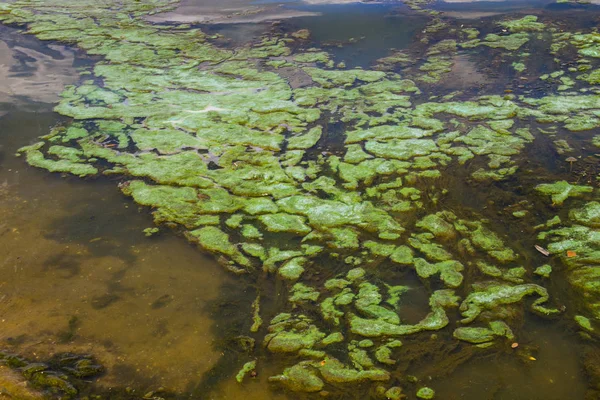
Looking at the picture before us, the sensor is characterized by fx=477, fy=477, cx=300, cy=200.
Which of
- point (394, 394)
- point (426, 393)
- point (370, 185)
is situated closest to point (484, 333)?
point (426, 393)

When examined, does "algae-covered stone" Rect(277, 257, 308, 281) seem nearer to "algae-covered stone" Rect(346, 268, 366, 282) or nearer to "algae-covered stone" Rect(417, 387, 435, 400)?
"algae-covered stone" Rect(346, 268, 366, 282)

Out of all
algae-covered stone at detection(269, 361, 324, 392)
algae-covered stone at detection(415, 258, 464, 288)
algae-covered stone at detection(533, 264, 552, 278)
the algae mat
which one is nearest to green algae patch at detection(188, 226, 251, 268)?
the algae mat

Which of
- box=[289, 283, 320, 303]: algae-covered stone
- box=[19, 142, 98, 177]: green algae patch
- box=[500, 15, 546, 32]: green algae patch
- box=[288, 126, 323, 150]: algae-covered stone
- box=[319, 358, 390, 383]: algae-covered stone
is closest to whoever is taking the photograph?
box=[319, 358, 390, 383]: algae-covered stone

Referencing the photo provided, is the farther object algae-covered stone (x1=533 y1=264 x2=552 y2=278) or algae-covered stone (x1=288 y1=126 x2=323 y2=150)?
algae-covered stone (x1=288 y1=126 x2=323 y2=150)

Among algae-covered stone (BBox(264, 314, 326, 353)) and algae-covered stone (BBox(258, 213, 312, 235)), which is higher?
algae-covered stone (BBox(258, 213, 312, 235))

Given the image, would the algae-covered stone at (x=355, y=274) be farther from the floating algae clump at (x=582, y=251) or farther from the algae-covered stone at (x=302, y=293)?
the floating algae clump at (x=582, y=251)

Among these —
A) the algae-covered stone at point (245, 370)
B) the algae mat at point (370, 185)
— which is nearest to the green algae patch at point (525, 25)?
the algae mat at point (370, 185)

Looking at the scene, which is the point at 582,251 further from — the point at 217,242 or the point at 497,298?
the point at 217,242

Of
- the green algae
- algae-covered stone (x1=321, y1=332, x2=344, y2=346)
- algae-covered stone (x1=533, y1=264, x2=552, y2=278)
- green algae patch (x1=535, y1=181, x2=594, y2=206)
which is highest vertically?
green algae patch (x1=535, y1=181, x2=594, y2=206)

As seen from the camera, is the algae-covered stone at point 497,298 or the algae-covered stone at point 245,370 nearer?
the algae-covered stone at point 245,370

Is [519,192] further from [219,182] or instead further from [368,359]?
[219,182]
